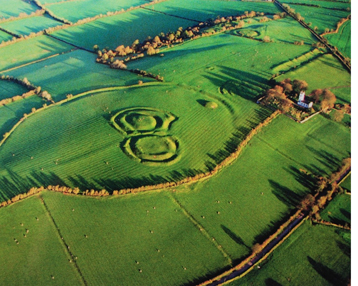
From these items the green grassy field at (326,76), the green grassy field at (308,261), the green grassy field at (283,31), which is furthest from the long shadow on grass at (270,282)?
the green grassy field at (283,31)

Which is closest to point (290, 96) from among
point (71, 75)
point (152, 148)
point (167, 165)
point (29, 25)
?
point (152, 148)

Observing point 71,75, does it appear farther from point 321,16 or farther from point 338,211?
point 321,16

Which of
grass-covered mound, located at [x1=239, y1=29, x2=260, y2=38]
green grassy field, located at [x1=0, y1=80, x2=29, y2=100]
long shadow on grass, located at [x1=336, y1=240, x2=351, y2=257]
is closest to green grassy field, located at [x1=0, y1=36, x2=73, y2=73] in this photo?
green grassy field, located at [x1=0, y1=80, x2=29, y2=100]

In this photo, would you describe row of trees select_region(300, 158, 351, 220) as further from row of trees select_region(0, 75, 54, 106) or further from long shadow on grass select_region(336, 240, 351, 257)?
row of trees select_region(0, 75, 54, 106)

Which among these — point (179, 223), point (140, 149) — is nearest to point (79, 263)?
point (179, 223)

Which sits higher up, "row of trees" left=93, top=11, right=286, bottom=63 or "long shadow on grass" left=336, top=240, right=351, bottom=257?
"row of trees" left=93, top=11, right=286, bottom=63

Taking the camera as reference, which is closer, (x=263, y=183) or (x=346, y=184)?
(x=346, y=184)

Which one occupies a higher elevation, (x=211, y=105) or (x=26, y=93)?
(x=211, y=105)
